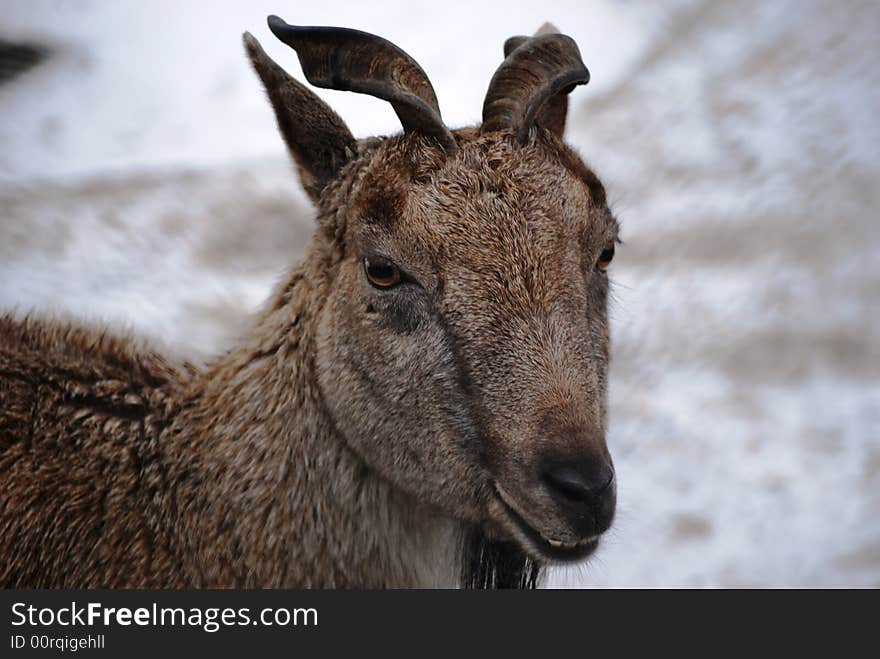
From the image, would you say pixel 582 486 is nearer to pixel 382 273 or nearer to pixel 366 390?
pixel 366 390

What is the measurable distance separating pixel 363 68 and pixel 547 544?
6.50ft

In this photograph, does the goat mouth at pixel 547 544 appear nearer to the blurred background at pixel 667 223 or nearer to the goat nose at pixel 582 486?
the goat nose at pixel 582 486

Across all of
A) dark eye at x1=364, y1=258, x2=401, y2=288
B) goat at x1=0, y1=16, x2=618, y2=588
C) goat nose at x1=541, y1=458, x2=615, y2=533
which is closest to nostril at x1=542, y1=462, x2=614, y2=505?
goat nose at x1=541, y1=458, x2=615, y2=533

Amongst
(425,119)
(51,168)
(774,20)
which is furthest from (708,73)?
(425,119)

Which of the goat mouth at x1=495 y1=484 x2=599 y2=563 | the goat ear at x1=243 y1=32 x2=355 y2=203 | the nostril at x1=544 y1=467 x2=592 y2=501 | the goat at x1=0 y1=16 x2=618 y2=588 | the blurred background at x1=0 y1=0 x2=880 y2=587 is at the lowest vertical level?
the goat mouth at x1=495 y1=484 x2=599 y2=563

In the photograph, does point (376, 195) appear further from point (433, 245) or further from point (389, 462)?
point (389, 462)

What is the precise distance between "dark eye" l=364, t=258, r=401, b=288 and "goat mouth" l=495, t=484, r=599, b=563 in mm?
870

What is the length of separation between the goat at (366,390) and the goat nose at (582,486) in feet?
0.34

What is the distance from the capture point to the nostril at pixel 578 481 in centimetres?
344

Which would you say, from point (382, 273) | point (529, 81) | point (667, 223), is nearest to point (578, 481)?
point (382, 273)

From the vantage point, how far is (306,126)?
423cm

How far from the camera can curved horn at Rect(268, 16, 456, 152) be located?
160 inches

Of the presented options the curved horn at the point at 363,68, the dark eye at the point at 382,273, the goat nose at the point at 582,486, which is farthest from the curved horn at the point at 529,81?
the goat nose at the point at 582,486

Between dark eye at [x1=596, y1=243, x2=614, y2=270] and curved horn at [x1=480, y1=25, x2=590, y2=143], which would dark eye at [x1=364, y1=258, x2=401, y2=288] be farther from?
dark eye at [x1=596, y1=243, x2=614, y2=270]
